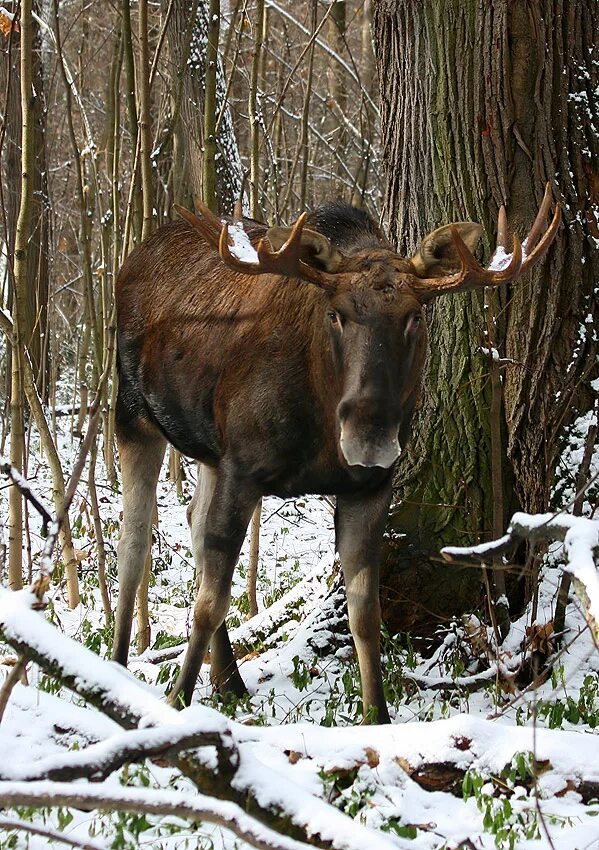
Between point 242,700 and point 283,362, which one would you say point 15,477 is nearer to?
point 283,362

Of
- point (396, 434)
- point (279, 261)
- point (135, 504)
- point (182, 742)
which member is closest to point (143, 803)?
point (182, 742)

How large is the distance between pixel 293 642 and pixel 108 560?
395 centimetres

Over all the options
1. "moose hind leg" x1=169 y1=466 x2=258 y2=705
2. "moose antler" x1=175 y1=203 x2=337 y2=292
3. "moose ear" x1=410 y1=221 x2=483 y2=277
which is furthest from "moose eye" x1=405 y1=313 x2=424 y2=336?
"moose hind leg" x1=169 y1=466 x2=258 y2=705

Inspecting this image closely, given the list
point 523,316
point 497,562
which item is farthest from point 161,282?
point 497,562

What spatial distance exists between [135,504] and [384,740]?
2.77m

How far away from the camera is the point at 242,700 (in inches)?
218

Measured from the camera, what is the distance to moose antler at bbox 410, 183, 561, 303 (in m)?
4.45

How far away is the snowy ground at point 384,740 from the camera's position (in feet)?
11.8

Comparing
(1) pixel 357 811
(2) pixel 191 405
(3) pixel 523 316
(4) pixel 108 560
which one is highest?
(3) pixel 523 316

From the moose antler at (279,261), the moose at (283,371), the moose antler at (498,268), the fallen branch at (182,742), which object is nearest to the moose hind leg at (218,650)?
the moose at (283,371)

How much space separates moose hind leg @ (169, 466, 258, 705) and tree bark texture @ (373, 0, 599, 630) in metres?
1.13

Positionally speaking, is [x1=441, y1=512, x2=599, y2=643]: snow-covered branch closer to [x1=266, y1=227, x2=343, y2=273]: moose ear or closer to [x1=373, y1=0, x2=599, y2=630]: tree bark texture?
[x1=266, y1=227, x2=343, y2=273]: moose ear

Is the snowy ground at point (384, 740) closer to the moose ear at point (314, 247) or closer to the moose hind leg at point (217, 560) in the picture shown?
the moose hind leg at point (217, 560)

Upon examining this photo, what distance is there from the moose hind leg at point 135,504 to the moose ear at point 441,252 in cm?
204
